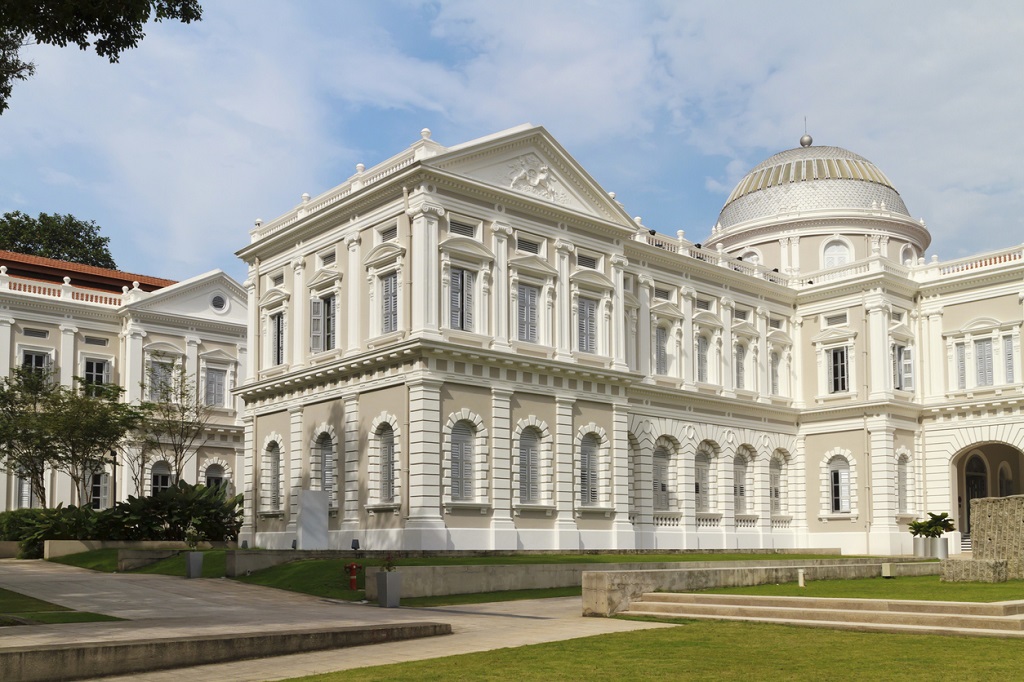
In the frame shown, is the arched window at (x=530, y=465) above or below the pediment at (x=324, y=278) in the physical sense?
below

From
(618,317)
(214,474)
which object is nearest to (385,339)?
(618,317)

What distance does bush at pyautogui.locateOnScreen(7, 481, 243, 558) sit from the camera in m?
39.4

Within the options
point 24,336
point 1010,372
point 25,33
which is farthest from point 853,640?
point 24,336

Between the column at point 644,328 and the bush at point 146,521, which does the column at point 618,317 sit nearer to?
the column at point 644,328

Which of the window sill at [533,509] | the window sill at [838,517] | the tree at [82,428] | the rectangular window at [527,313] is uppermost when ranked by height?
the rectangular window at [527,313]

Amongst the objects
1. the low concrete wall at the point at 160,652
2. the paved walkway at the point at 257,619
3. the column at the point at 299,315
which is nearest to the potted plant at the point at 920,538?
the paved walkway at the point at 257,619

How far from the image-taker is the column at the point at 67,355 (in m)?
50.8

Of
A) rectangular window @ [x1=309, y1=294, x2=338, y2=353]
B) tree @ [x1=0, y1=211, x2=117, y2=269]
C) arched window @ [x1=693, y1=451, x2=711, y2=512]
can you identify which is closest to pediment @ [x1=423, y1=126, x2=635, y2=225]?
rectangular window @ [x1=309, y1=294, x2=338, y2=353]

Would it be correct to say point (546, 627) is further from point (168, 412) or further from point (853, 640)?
point (168, 412)

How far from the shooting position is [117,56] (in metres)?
20.3

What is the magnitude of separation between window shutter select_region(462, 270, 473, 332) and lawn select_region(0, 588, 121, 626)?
15.4 m

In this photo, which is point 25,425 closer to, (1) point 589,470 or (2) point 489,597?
(1) point 589,470

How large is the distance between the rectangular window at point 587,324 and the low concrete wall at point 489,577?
10.5 metres

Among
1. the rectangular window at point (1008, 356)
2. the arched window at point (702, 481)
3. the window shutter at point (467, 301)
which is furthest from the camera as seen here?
the rectangular window at point (1008, 356)
